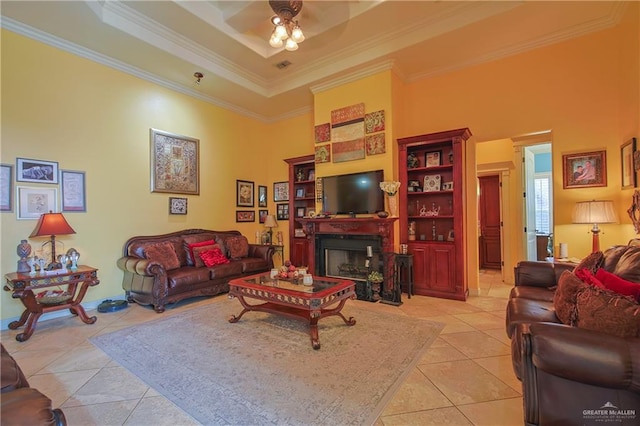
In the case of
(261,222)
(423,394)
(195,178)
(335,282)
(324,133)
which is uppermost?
(324,133)

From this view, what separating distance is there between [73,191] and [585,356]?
17.3ft

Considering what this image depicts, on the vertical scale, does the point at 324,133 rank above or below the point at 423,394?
above

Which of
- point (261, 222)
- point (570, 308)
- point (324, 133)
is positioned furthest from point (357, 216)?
point (570, 308)

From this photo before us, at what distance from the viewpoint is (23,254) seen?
11.0ft

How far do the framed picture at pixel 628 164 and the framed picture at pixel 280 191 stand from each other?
5.29 meters

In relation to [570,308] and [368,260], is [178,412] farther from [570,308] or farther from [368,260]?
[368,260]

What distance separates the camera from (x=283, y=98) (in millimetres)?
5758

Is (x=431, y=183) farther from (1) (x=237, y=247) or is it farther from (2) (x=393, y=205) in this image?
(1) (x=237, y=247)

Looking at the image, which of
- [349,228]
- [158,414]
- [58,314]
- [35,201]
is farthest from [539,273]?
[35,201]

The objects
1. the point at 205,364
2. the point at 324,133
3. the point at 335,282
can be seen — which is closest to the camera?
the point at 205,364

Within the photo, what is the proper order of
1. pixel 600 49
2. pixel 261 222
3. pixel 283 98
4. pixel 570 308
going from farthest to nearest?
1. pixel 261 222
2. pixel 283 98
3. pixel 600 49
4. pixel 570 308

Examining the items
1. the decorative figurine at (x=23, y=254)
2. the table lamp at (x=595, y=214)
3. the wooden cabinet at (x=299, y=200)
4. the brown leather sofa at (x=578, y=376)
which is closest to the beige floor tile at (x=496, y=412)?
the brown leather sofa at (x=578, y=376)

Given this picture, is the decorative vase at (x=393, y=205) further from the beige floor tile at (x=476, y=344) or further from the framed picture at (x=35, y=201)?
the framed picture at (x=35, y=201)

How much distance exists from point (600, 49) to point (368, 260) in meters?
4.08
